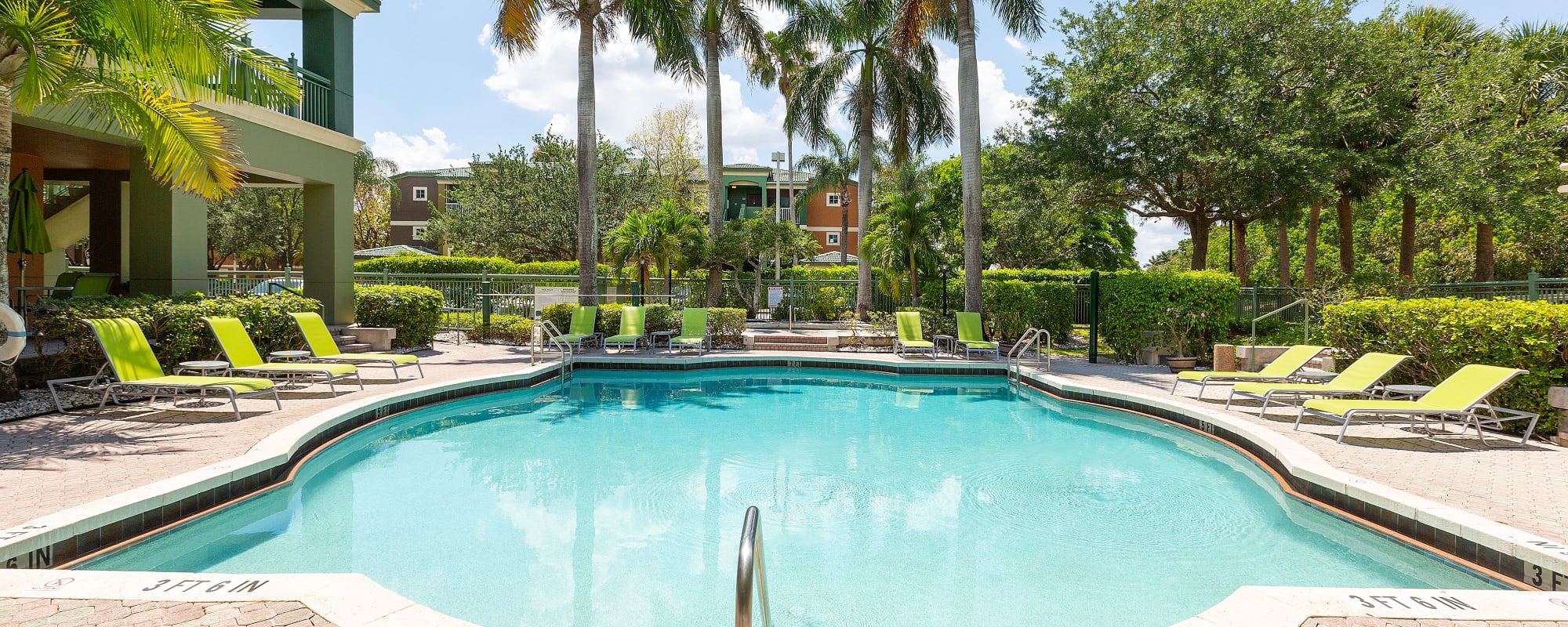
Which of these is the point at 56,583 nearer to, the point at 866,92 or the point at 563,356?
the point at 563,356

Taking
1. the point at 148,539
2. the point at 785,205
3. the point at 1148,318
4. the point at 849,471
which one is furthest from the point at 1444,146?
the point at 785,205

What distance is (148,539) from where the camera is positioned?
4504 mm

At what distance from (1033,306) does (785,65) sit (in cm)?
1265

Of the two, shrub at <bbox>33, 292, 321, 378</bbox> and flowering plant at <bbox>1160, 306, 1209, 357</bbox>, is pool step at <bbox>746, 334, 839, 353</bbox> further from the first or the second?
shrub at <bbox>33, 292, 321, 378</bbox>

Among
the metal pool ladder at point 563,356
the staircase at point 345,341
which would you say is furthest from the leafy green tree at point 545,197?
the metal pool ladder at point 563,356

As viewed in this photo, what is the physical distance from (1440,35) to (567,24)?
75.7ft

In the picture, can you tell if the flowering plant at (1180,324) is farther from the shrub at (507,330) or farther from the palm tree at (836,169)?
the palm tree at (836,169)

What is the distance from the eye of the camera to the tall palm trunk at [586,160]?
16.8 m

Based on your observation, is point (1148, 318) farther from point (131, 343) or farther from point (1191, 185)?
point (131, 343)

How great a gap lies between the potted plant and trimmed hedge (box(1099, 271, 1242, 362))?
0.18 feet

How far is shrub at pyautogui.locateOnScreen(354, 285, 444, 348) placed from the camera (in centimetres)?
1438

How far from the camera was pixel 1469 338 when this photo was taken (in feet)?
25.6

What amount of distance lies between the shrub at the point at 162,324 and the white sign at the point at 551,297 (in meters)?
6.30

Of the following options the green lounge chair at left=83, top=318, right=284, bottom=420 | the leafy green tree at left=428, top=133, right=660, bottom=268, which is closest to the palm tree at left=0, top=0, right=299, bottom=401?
the green lounge chair at left=83, top=318, right=284, bottom=420
